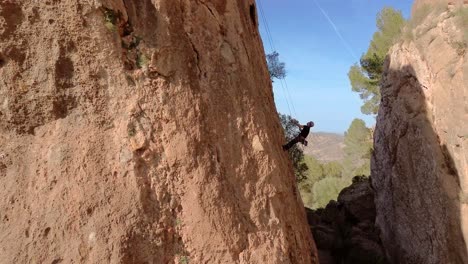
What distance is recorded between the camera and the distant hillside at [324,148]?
3506 inches

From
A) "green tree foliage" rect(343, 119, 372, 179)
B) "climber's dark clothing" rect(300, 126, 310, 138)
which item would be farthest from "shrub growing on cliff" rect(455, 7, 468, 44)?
"green tree foliage" rect(343, 119, 372, 179)

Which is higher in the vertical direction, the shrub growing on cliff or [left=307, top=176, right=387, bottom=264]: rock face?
the shrub growing on cliff

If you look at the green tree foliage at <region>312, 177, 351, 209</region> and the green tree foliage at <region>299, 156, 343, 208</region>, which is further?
the green tree foliage at <region>299, 156, 343, 208</region>

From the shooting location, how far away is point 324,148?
338 ft

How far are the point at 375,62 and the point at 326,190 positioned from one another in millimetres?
8590

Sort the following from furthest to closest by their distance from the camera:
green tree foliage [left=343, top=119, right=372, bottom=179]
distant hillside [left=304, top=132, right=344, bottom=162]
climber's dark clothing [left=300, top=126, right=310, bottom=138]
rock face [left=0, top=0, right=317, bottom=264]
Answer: distant hillside [left=304, top=132, right=344, bottom=162] < green tree foliage [left=343, top=119, right=372, bottom=179] < climber's dark clothing [left=300, top=126, right=310, bottom=138] < rock face [left=0, top=0, right=317, bottom=264]

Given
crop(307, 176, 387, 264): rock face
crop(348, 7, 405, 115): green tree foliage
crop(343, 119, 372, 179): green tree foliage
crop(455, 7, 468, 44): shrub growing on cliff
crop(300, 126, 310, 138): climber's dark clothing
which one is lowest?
crop(307, 176, 387, 264): rock face

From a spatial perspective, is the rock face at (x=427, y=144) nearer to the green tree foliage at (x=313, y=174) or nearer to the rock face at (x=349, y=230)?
the rock face at (x=349, y=230)

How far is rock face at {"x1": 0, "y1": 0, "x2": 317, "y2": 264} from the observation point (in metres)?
6.51

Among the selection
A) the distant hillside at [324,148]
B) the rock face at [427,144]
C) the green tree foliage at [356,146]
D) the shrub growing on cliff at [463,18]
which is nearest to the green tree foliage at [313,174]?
the green tree foliage at [356,146]

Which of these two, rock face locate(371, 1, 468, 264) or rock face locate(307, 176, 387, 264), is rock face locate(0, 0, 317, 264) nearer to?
rock face locate(371, 1, 468, 264)

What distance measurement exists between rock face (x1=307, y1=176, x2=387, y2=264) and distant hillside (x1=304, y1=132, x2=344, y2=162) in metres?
64.4

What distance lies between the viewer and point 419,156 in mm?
12852

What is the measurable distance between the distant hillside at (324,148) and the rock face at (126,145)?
77983mm
